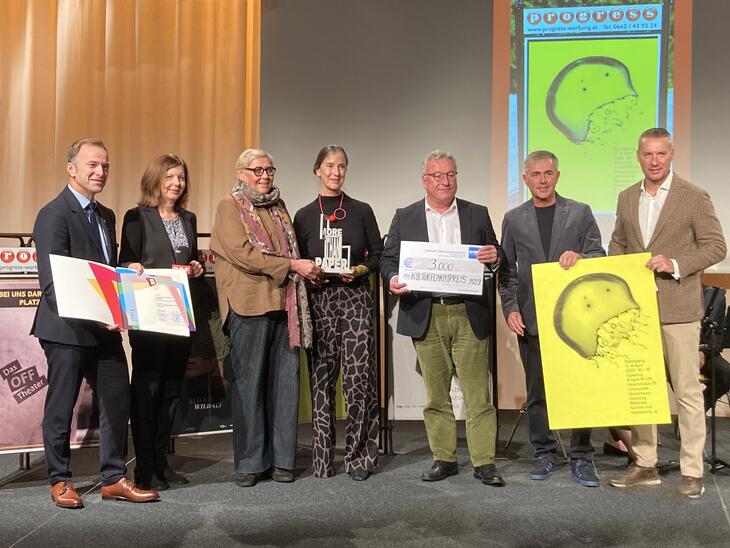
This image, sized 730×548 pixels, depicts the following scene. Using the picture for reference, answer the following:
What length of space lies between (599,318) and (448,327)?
0.70 meters

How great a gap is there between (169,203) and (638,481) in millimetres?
2616

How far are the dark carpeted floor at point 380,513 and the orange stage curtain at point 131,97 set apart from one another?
8.08 ft

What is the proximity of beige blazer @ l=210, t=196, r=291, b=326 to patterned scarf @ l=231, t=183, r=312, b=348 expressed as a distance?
→ 0.09ft

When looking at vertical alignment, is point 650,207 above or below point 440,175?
below

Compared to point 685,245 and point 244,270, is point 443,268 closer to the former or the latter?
point 244,270

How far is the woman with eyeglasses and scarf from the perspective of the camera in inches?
140

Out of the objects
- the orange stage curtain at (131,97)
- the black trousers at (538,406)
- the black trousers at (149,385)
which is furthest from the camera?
the orange stage curtain at (131,97)

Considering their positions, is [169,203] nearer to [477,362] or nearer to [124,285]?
[124,285]

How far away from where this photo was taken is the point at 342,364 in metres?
3.81

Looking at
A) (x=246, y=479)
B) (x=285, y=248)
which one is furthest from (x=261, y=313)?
(x=246, y=479)

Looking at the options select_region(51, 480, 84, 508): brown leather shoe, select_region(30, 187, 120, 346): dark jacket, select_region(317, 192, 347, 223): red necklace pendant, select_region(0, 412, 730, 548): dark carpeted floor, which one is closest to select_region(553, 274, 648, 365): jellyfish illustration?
select_region(0, 412, 730, 548): dark carpeted floor

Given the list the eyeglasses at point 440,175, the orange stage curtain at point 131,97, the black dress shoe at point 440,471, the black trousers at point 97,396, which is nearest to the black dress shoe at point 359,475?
the black dress shoe at point 440,471

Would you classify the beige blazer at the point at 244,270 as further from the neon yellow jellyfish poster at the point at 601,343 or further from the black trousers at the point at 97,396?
the neon yellow jellyfish poster at the point at 601,343

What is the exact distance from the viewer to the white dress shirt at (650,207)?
3.48 meters
